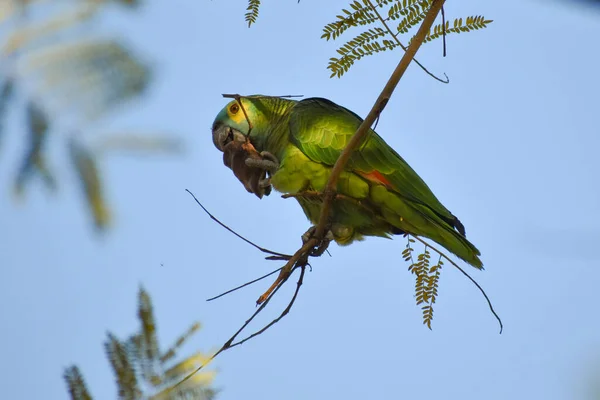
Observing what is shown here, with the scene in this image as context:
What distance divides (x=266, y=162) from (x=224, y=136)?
0.45 metres

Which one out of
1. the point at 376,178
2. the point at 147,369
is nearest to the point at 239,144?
the point at 376,178

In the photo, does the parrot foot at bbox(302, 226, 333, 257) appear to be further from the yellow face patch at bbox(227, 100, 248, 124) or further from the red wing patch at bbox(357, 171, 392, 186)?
the yellow face patch at bbox(227, 100, 248, 124)

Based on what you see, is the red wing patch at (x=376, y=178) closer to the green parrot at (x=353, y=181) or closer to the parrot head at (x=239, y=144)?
the green parrot at (x=353, y=181)

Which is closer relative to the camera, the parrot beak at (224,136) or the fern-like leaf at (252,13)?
the fern-like leaf at (252,13)

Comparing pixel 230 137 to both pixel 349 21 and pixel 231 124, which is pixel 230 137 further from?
pixel 349 21

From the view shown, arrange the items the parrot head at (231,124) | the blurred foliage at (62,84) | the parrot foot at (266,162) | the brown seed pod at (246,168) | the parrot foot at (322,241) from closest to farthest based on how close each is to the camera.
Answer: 1. the blurred foliage at (62,84)
2. the parrot foot at (322,241)
3. the parrot foot at (266,162)
4. the brown seed pod at (246,168)
5. the parrot head at (231,124)

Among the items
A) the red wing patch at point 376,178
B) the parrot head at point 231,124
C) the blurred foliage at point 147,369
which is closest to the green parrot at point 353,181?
the red wing patch at point 376,178

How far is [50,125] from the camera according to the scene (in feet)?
6.75

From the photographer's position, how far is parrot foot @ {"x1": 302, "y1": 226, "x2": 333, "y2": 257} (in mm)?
3145

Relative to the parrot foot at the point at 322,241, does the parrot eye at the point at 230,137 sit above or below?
above

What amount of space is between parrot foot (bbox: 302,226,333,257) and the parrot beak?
90 cm

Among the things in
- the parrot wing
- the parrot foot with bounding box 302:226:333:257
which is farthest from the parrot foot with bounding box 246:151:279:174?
the parrot foot with bounding box 302:226:333:257

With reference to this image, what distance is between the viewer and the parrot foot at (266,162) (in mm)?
3645

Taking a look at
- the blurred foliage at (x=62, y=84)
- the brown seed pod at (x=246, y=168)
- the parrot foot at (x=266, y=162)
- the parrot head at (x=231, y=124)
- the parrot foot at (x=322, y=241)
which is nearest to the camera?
the blurred foliage at (x=62, y=84)
